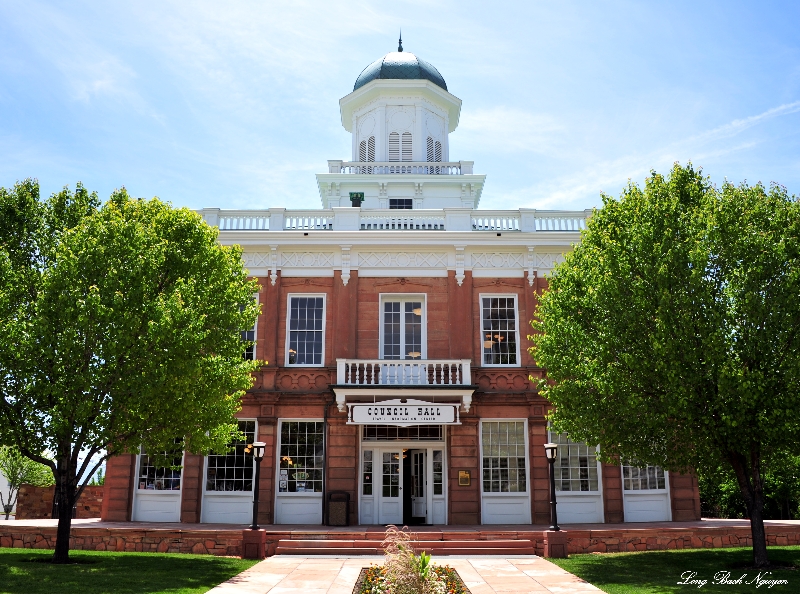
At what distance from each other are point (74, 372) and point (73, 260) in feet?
7.31

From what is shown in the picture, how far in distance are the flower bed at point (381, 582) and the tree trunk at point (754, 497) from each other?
5.91 m

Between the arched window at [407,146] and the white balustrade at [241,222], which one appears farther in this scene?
the arched window at [407,146]

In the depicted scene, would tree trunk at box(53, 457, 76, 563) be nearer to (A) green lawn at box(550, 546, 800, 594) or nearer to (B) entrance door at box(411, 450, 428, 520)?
(B) entrance door at box(411, 450, 428, 520)

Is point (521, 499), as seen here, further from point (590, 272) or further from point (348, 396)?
point (590, 272)

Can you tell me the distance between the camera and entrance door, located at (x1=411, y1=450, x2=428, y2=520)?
833 inches

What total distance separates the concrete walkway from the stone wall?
452 inches

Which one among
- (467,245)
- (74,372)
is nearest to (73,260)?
(74,372)

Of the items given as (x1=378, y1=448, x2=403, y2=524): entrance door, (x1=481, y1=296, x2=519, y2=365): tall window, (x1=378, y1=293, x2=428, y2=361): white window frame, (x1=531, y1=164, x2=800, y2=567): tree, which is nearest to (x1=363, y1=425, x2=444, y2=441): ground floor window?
(x1=378, y1=448, x2=403, y2=524): entrance door

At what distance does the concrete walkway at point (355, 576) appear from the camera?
12.1 metres

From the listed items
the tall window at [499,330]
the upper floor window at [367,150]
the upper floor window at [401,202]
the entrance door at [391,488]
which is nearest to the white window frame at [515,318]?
the tall window at [499,330]

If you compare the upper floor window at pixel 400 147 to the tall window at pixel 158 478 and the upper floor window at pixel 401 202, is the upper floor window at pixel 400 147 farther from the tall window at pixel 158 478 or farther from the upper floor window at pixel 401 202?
the tall window at pixel 158 478

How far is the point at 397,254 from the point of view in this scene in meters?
22.8

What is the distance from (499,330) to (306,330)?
19.6 ft

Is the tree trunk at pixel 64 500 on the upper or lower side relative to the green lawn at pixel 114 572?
upper
